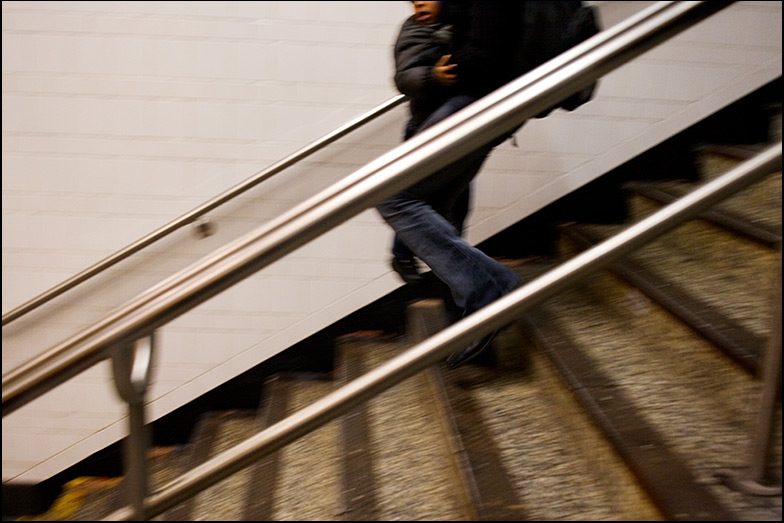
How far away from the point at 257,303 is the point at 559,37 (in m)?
1.62

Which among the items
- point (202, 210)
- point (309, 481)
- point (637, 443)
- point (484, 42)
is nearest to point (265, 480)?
point (309, 481)

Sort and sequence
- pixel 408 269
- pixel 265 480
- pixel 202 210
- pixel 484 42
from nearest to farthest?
pixel 484 42, pixel 265 480, pixel 408 269, pixel 202 210

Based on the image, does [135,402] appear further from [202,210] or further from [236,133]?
[236,133]

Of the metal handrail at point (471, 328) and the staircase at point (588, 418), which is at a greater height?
the metal handrail at point (471, 328)

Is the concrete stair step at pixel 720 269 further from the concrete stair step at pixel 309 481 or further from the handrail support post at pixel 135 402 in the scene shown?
the handrail support post at pixel 135 402

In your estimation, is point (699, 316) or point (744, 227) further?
point (744, 227)

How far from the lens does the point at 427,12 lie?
169 centimetres

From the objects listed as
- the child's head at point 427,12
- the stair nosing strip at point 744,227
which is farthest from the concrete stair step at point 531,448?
the child's head at point 427,12

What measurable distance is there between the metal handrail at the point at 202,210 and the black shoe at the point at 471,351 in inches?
40.5

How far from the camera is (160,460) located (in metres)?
2.63

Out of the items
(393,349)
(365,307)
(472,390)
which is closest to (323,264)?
(365,307)

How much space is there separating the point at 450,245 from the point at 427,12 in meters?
Answer: 0.62

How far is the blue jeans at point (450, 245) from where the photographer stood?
63.5 inches

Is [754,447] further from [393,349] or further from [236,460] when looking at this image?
[393,349]
